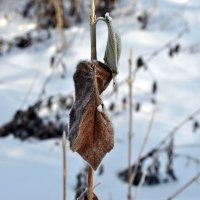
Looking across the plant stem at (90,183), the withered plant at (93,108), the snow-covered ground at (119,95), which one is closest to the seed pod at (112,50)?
the withered plant at (93,108)

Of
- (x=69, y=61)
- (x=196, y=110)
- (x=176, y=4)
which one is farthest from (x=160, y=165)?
(x=176, y=4)

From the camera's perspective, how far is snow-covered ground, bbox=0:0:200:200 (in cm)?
219

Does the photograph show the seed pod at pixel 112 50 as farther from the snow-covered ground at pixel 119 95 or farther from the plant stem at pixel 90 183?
the snow-covered ground at pixel 119 95

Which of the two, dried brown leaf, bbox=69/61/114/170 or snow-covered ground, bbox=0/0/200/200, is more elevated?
dried brown leaf, bbox=69/61/114/170

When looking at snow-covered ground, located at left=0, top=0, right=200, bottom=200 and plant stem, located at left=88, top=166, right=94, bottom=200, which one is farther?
snow-covered ground, located at left=0, top=0, right=200, bottom=200

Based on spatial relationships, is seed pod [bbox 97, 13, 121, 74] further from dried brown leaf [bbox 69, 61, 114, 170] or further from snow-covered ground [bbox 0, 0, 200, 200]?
snow-covered ground [bbox 0, 0, 200, 200]

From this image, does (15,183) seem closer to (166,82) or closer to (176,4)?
(166,82)

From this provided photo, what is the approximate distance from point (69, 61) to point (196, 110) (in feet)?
3.01

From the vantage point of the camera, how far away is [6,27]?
3953mm

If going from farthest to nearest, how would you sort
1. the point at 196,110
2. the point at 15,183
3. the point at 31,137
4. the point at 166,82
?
the point at 166,82, the point at 196,110, the point at 31,137, the point at 15,183

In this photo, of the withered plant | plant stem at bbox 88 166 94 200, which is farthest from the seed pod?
plant stem at bbox 88 166 94 200

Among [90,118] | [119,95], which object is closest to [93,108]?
[90,118]

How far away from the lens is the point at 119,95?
3047 mm

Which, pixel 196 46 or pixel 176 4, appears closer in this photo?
pixel 196 46
